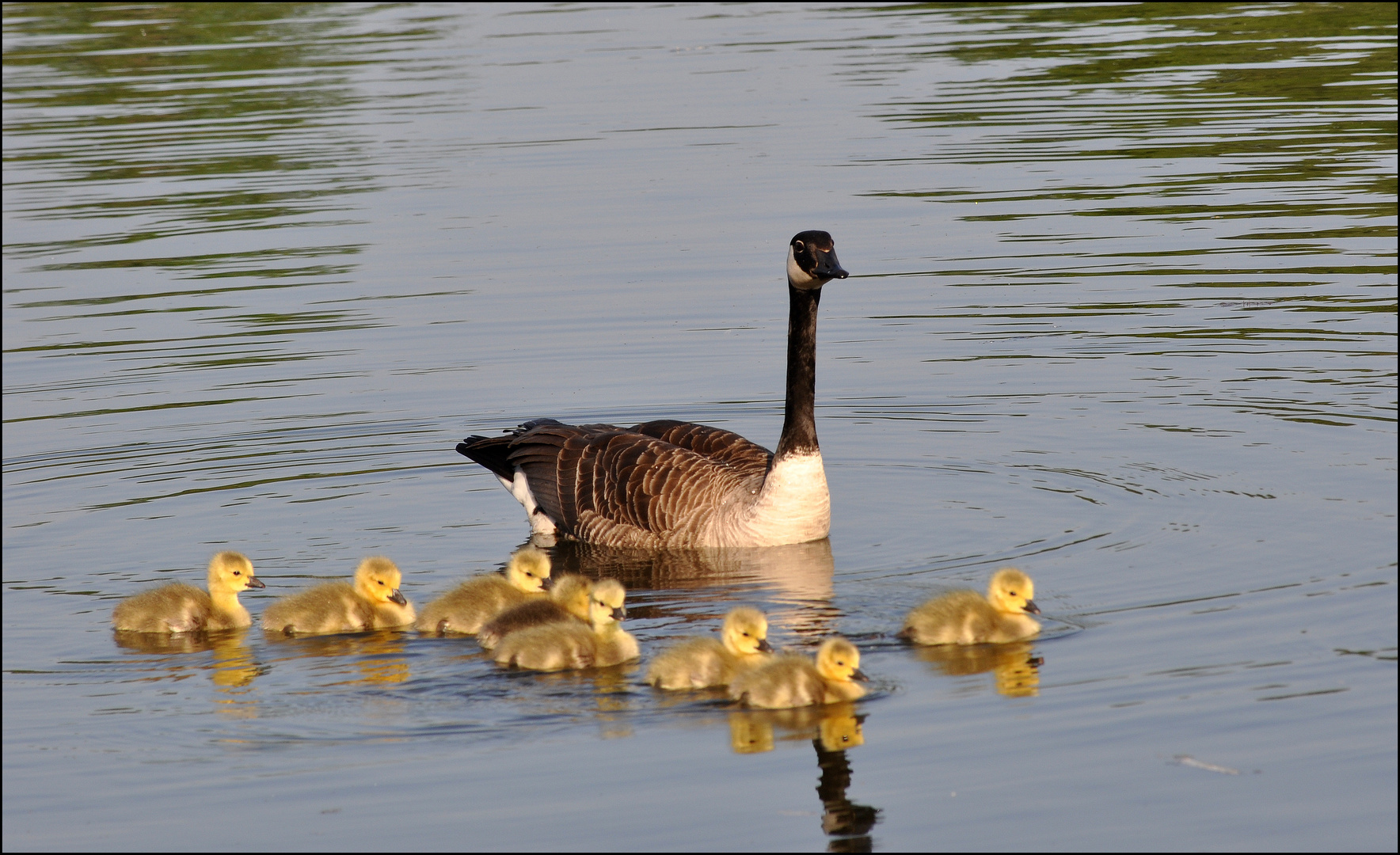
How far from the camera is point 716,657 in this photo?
27.2 feet

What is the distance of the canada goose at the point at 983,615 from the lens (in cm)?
877

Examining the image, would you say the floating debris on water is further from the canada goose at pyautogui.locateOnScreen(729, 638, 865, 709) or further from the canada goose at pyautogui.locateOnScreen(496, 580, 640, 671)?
the canada goose at pyautogui.locateOnScreen(496, 580, 640, 671)

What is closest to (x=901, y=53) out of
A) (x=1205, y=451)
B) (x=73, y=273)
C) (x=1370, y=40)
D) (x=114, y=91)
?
(x=1370, y=40)

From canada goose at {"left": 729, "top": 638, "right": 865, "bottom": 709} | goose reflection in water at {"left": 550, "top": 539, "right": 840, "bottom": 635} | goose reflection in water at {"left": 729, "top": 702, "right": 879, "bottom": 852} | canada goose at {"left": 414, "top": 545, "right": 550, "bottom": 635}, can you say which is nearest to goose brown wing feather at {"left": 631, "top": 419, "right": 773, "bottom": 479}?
goose reflection in water at {"left": 550, "top": 539, "right": 840, "bottom": 635}

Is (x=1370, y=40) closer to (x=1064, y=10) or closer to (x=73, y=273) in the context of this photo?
(x=1064, y=10)

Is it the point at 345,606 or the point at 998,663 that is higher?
the point at 345,606

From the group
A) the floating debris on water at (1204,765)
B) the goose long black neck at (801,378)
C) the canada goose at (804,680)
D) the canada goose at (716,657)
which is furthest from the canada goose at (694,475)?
the floating debris on water at (1204,765)

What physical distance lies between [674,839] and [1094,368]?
328 inches

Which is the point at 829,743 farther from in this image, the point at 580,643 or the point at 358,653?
the point at 358,653

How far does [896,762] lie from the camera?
7.41 metres

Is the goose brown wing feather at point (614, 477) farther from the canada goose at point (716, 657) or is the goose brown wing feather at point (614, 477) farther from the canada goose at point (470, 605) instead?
the canada goose at point (716, 657)

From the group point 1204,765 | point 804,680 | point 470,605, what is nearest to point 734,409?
point 470,605

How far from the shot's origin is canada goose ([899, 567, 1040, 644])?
345 inches

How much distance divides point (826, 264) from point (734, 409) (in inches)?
125
